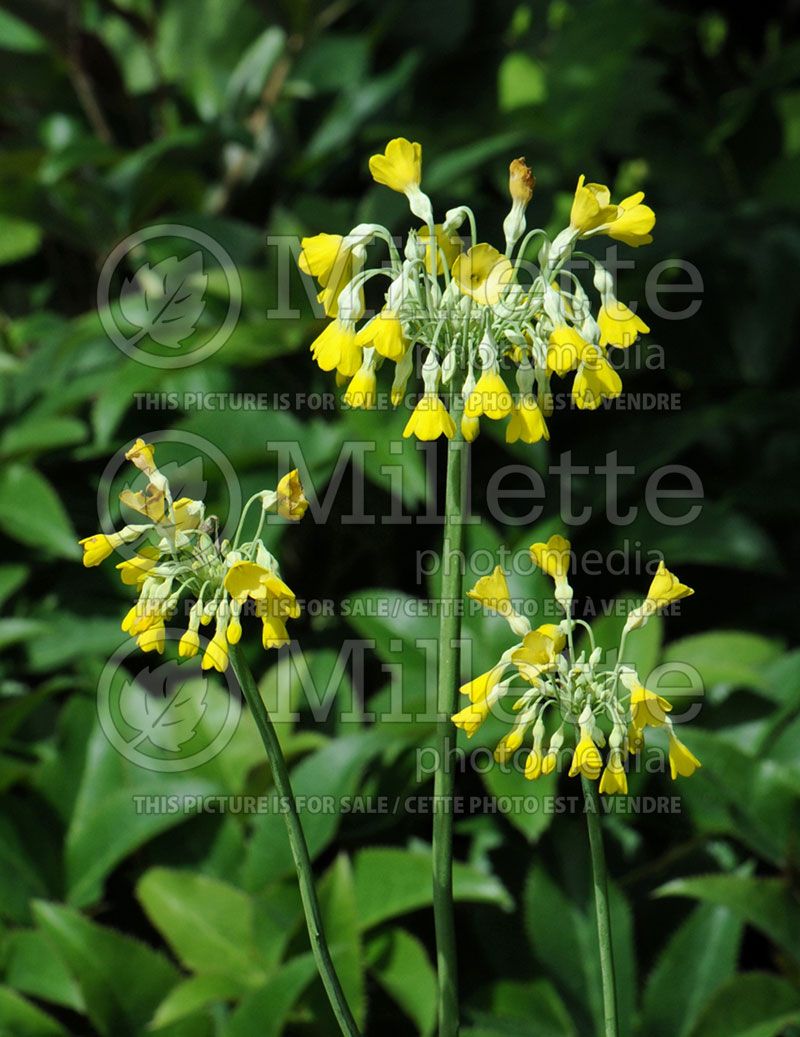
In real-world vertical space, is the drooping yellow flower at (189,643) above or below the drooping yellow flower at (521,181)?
below

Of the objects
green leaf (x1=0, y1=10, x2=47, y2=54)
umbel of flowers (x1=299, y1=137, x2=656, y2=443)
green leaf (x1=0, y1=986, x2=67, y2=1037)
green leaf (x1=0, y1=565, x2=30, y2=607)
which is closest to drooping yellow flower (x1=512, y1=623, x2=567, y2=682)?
umbel of flowers (x1=299, y1=137, x2=656, y2=443)

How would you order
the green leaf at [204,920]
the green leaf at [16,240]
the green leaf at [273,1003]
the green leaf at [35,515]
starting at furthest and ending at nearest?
the green leaf at [16,240] → the green leaf at [35,515] → the green leaf at [204,920] → the green leaf at [273,1003]

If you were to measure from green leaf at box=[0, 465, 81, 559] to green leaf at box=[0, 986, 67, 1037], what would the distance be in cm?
71

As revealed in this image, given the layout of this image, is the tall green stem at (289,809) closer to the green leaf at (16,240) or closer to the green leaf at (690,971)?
the green leaf at (690,971)

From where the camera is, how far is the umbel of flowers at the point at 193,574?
68 cm

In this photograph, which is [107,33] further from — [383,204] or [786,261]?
[786,261]

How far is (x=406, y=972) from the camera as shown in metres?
1.58

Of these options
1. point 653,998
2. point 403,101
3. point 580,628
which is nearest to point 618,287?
point 580,628

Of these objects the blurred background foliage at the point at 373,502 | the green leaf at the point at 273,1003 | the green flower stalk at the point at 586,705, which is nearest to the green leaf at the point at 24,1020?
the blurred background foliage at the point at 373,502

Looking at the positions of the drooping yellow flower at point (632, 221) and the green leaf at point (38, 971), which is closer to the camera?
the drooping yellow flower at point (632, 221)

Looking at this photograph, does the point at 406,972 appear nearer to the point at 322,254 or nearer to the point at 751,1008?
the point at 751,1008

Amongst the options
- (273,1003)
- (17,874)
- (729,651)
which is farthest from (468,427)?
(729,651)

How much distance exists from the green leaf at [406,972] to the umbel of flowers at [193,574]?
992 mm

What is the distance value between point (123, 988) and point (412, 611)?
734 mm
